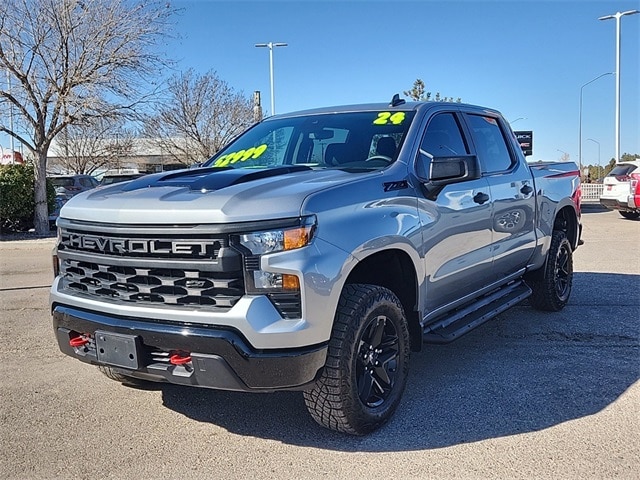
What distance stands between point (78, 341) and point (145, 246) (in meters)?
0.78

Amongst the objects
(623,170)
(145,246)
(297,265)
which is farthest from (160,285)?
(623,170)

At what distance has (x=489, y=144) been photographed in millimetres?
5230

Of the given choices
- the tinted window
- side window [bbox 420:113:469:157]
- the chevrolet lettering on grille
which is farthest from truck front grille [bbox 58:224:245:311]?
the tinted window

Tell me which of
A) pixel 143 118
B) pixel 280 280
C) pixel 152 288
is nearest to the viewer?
pixel 280 280

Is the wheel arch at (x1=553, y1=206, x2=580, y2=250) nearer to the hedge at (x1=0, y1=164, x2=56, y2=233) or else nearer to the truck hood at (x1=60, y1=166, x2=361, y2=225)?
the truck hood at (x1=60, y1=166, x2=361, y2=225)

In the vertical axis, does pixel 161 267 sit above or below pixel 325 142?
below

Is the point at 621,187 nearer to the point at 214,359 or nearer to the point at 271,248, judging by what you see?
the point at 271,248

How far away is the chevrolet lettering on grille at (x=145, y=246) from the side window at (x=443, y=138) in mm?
1842

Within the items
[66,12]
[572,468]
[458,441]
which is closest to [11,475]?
[458,441]

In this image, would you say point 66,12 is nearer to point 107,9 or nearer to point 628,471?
point 107,9

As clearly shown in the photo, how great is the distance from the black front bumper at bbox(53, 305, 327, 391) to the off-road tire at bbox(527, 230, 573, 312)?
3.76 meters

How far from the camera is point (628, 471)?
3049mm

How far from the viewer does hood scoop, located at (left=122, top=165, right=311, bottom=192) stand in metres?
3.38

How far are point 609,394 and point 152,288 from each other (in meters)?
3.05
